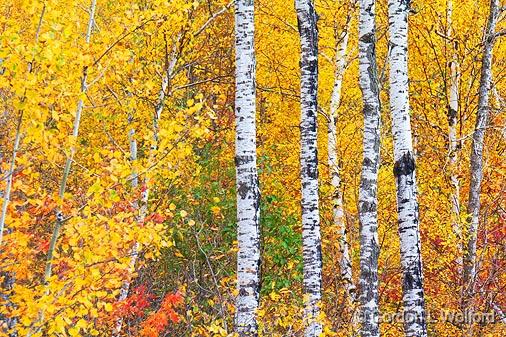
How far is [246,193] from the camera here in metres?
7.14

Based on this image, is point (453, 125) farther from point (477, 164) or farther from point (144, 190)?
point (144, 190)

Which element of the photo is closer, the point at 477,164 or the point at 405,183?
the point at 405,183

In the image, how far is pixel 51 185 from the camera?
16.2 meters

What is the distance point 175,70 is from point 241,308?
6.36m

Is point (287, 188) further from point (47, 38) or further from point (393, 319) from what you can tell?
point (47, 38)

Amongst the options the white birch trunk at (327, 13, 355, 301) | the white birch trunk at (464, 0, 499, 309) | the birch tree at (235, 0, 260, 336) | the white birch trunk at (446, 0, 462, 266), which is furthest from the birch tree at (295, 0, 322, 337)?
the white birch trunk at (446, 0, 462, 266)

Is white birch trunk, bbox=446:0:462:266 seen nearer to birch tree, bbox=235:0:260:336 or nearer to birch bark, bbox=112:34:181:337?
birch bark, bbox=112:34:181:337

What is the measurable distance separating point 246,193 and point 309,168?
1.66 m

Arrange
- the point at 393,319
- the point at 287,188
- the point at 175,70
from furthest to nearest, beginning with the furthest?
the point at 287,188 < the point at 175,70 < the point at 393,319

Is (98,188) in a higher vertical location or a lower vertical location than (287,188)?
lower

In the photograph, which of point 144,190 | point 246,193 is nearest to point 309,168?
point 246,193

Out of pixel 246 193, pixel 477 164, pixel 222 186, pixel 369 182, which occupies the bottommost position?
pixel 246 193

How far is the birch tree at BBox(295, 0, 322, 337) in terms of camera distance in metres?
8.38

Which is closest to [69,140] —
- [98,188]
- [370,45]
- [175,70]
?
[98,188]
